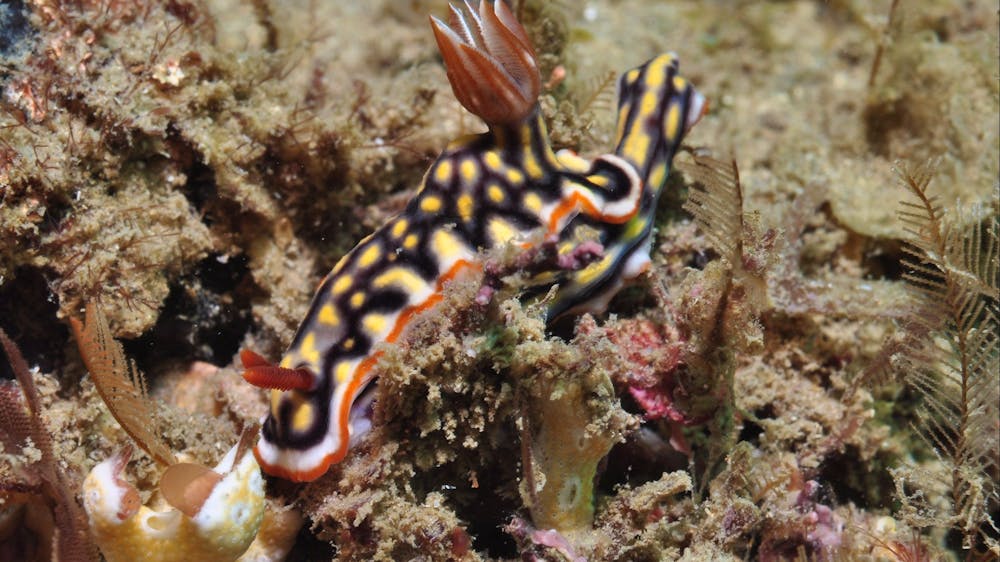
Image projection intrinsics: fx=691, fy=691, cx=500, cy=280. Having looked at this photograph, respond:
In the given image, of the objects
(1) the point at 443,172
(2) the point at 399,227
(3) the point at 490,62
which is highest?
(3) the point at 490,62

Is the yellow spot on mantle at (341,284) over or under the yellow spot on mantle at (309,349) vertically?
over

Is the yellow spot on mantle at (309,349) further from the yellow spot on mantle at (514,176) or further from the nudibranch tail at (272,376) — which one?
the yellow spot on mantle at (514,176)

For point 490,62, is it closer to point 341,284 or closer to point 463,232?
point 463,232

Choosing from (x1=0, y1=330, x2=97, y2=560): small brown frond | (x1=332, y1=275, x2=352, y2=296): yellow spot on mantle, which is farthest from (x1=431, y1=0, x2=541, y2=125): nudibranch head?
(x1=0, y1=330, x2=97, y2=560): small brown frond

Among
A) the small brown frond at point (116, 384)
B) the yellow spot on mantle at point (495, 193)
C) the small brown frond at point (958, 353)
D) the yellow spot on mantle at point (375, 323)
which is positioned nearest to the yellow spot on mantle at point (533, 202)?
the yellow spot on mantle at point (495, 193)

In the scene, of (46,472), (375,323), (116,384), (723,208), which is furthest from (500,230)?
(46,472)

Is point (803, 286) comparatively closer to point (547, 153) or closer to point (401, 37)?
point (547, 153)
